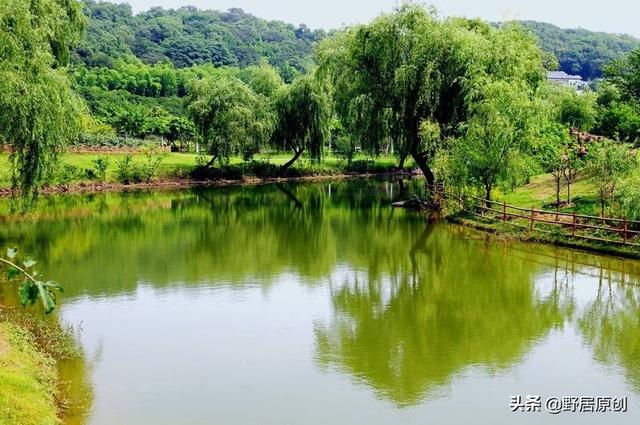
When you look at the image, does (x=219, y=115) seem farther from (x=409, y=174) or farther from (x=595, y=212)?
(x=595, y=212)

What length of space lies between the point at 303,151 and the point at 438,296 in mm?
43589

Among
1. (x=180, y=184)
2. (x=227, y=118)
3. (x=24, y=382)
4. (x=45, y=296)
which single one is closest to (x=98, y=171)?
(x=180, y=184)

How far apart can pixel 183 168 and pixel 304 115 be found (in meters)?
10.4

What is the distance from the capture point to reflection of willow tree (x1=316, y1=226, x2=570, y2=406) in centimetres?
1232

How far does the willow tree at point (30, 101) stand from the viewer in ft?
62.5

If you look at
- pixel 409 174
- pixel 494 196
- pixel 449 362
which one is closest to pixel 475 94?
pixel 494 196

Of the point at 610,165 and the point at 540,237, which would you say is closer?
the point at 610,165

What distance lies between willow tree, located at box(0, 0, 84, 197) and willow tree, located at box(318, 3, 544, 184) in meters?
16.1

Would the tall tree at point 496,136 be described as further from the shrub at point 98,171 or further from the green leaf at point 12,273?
the shrub at point 98,171

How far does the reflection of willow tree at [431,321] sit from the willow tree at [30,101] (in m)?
10.3

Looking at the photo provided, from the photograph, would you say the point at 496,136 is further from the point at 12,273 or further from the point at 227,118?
the point at 227,118

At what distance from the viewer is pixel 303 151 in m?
60.2

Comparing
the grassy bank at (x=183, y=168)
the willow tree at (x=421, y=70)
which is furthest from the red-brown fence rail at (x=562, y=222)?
the grassy bank at (x=183, y=168)

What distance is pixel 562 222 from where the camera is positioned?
24812 mm
